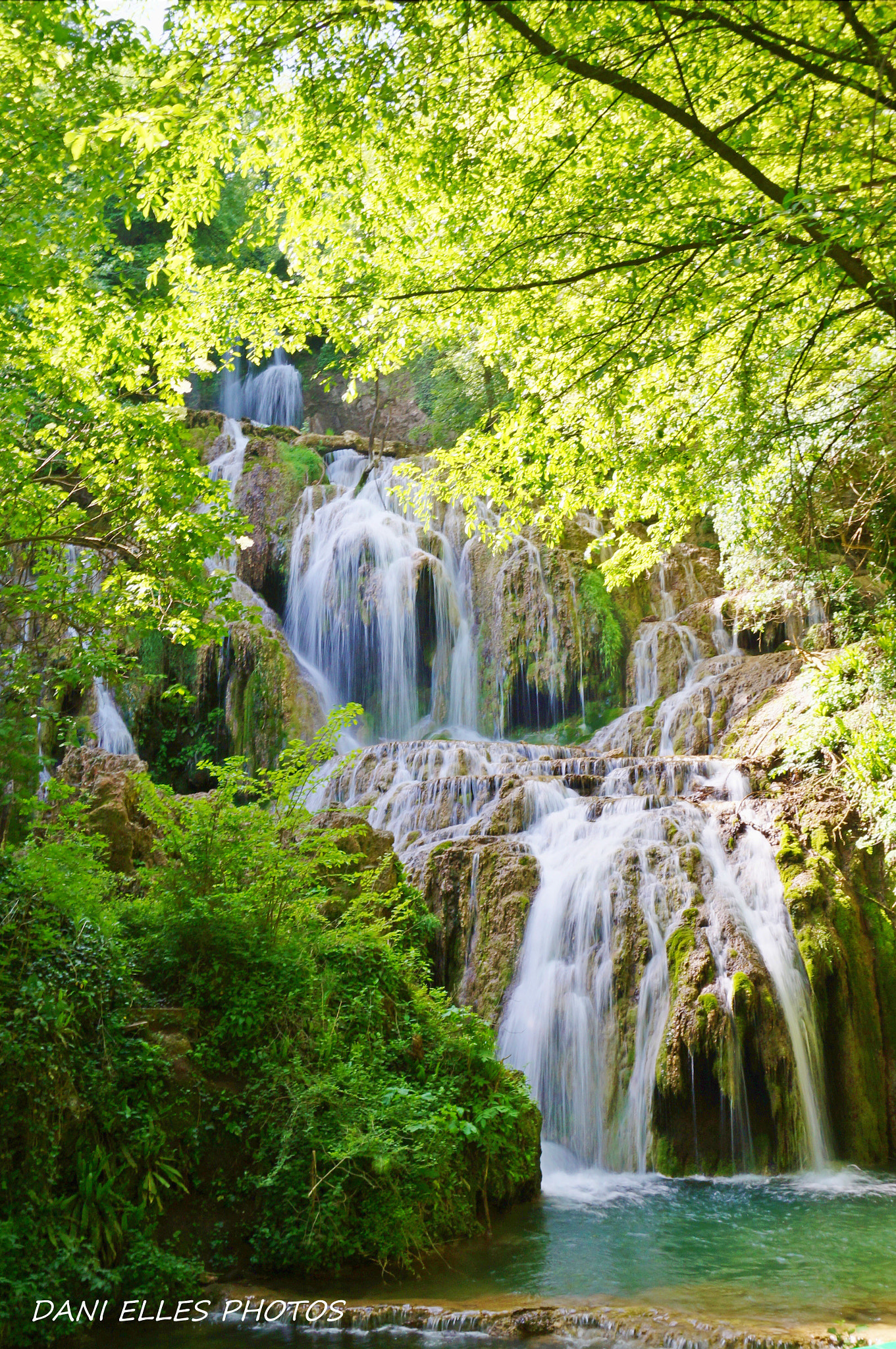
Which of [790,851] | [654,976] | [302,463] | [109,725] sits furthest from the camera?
[302,463]

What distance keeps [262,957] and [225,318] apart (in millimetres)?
4744

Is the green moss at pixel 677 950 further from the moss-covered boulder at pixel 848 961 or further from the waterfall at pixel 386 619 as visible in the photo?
the waterfall at pixel 386 619

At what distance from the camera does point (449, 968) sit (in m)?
10.7

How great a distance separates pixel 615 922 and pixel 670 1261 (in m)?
4.29

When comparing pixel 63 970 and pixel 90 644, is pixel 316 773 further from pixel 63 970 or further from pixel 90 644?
pixel 63 970

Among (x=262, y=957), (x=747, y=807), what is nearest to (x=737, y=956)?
(x=747, y=807)

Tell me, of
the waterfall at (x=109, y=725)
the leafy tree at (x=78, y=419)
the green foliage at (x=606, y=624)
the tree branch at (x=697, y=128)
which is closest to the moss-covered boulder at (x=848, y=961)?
the tree branch at (x=697, y=128)

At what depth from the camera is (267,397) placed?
29750 millimetres

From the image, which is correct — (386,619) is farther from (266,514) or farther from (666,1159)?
(666,1159)

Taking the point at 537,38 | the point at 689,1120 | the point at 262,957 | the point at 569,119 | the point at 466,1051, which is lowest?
the point at 689,1120

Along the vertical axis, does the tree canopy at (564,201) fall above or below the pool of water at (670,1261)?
above

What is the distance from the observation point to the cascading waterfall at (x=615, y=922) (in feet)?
29.9

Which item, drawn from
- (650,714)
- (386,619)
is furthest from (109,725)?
(650,714)

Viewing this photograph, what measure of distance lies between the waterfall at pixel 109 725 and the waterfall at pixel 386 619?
4.17 metres
